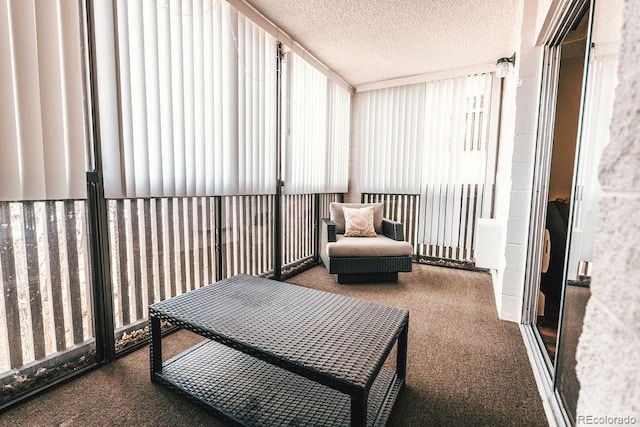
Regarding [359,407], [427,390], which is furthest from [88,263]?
[427,390]

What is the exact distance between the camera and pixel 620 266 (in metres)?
0.42

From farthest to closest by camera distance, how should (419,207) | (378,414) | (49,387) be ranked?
(419,207) → (49,387) → (378,414)

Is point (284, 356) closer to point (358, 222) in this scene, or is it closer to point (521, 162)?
point (521, 162)

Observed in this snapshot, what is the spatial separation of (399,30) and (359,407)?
118 inches

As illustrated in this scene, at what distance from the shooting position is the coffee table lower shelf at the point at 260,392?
1207 mm

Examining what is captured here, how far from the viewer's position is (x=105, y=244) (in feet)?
5.10

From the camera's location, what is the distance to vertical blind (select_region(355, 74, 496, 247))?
11.4 feet

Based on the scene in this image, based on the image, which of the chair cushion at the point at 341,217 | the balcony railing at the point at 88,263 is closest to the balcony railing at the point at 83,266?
the balcony railing at the point at 88,263

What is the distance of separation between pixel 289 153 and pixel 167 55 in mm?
1433

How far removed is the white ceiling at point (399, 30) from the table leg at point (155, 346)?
8.05 ft

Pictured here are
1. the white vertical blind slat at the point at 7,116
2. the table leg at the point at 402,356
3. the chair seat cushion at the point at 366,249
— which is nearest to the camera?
the white vertical blind slat at the point at 7,116

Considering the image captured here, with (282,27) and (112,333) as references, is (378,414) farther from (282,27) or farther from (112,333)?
(282,27)

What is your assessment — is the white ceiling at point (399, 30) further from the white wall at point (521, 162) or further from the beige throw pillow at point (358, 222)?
the beige throw pillow at point (358, 222)

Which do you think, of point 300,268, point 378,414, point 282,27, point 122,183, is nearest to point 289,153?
point 282,27
